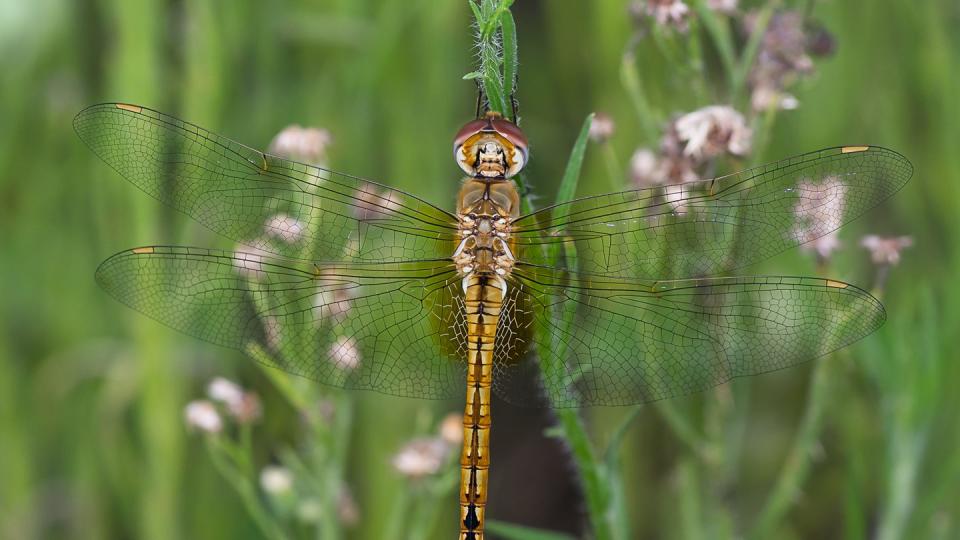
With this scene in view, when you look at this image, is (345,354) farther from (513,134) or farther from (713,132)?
(713,132)

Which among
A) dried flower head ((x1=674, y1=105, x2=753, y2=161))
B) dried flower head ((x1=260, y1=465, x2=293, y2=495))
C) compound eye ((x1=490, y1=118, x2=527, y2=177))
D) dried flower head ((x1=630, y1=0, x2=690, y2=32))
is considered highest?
dried flower head ((x1=630, y1=0, x2=690, y2=32))

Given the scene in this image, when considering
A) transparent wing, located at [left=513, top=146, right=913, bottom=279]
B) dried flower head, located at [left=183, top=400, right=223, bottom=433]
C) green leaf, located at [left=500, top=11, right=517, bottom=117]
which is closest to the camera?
green leaf, located at [left=500, top=11, right=517, bottom=117]

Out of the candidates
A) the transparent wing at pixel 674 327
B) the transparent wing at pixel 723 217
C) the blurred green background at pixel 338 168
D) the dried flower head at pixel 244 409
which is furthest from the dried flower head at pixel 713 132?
the dried flower head at pixel 244 409

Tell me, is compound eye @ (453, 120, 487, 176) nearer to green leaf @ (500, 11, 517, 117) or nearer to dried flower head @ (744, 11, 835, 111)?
green leaf @ (500, 11, 517, 117)

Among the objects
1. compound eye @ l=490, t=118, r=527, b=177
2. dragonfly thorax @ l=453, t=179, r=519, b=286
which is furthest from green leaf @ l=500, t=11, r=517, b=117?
dragonfly thorax @ l=453, t=179, r=519, b=286

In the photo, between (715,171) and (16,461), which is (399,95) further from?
(16,461)

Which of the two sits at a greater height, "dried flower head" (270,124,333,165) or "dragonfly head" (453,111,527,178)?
"dried flower head" (270,124,333,165)

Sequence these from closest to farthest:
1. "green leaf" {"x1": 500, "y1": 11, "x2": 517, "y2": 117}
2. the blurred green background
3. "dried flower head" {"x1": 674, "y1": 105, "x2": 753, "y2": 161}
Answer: "green leaf" {"x1": 500, "y1": 11, "x2": 517, "y2": 117}
"dried flower head" {"x1": 674, "y1": 105, "x2": 753, "y2": 161}
the blurred green background
